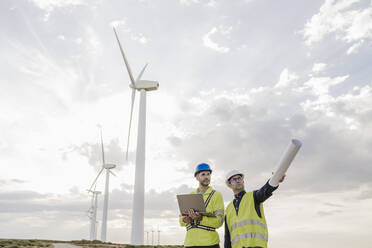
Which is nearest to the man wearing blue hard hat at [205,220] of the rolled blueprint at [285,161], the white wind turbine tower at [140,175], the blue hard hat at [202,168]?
the blue hard hat at [202,168]

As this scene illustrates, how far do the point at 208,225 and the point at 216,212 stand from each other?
31cm

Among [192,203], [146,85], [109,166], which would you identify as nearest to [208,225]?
[192,203]

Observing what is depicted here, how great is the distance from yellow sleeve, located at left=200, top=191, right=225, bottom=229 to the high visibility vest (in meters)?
0.26

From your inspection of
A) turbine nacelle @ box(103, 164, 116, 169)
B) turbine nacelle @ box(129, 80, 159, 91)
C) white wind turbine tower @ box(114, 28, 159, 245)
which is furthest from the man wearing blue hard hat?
turbine nacelle @ box(103, 164, 116, 169)

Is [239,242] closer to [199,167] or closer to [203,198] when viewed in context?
[203,198]

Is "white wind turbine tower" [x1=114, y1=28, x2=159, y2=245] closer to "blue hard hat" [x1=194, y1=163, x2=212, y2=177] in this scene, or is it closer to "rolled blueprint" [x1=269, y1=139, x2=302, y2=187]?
"blue hard hat" [x1=194, y1=163, x2=212, y2=177]

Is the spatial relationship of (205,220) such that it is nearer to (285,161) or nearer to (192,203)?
(192,203)

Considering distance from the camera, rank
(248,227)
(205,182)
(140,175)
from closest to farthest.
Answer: (248,227) → (205,182) → (140,175)

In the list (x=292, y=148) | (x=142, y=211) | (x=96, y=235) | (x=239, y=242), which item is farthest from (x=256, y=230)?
(x=96, y=235)

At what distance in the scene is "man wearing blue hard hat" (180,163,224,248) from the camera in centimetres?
614

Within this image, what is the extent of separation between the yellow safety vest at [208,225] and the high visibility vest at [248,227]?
31 cm

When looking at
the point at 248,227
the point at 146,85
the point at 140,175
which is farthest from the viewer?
the point at 146,85

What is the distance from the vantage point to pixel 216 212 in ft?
21.0

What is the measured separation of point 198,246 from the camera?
6137 mm
